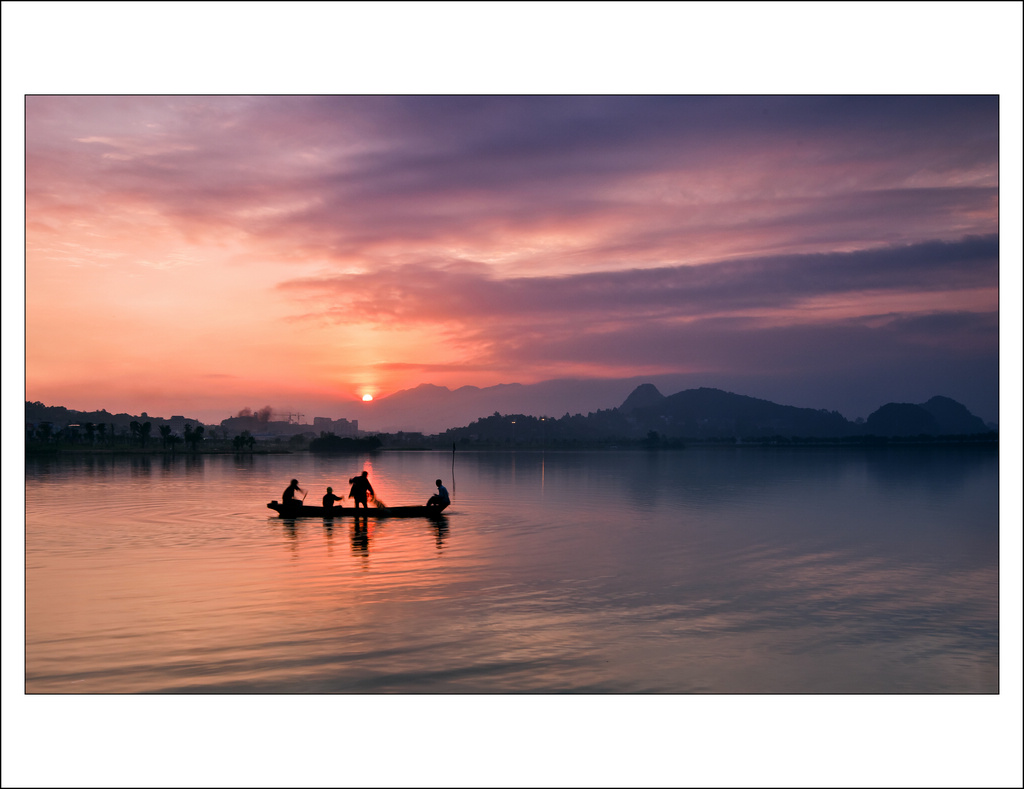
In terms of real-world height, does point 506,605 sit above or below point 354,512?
below

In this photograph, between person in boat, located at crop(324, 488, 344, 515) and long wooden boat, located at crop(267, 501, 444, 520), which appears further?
person in boat, located at crop(324, 488, 344, 515)

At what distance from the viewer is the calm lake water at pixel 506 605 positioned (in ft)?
46.7

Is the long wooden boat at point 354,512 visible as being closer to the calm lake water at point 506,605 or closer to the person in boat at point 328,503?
the person in boat at point 328,503

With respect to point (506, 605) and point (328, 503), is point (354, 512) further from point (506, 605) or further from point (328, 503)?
point (506, 605)

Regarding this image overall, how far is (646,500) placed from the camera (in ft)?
188

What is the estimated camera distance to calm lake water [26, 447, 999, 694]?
14.2m

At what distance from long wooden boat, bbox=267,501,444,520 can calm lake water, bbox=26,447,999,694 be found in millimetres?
661

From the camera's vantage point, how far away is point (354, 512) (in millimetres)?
35906

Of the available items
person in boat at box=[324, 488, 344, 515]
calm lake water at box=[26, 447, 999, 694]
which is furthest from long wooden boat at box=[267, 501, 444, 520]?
calm lake water at box=[26, 447, 999, 694]

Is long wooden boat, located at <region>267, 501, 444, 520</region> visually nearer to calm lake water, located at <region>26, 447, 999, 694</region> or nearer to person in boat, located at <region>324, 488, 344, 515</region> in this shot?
person in boat, located at <region>324, 488, 344, 515</region>

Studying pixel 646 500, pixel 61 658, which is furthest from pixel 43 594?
pixel 646 500

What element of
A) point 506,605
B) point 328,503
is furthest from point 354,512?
point 506,605

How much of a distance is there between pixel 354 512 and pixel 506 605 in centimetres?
1745

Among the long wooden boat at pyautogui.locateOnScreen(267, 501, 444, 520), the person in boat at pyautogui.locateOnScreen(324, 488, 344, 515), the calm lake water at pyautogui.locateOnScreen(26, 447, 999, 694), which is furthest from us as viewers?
the person in boat at pyautogui.locateOnScreen(324, 488, 344, 515)
